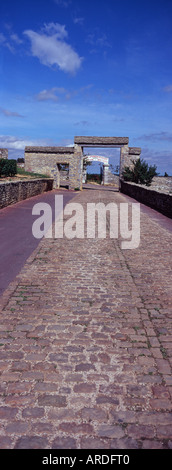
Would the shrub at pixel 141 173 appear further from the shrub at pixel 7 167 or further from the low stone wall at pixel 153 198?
the shrub at pixel 7 167

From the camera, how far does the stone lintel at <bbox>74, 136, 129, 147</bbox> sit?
27.1 meters

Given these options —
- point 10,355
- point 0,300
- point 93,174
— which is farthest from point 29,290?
point 93,174

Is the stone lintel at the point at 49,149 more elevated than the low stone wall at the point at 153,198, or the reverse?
the stone lintel at the point at 49,149

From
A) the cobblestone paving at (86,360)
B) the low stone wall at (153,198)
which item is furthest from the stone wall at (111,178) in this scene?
the cobblestone paving at (86,360)

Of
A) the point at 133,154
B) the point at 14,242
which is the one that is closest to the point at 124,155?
the point at 133,154

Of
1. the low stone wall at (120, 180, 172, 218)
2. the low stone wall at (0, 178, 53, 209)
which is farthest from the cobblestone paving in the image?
the low stone wall at (120, 180, 172, 218)

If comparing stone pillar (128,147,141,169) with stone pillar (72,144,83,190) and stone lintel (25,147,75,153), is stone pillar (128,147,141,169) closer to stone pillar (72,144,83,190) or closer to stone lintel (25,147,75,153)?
stone pillar (72,144,83,190)

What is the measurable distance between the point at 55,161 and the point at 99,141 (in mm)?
4495

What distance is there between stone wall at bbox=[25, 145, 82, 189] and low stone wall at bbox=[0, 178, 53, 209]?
730cm

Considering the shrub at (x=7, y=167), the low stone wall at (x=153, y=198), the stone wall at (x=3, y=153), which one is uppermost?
the stone wall at (x=3, y=153)

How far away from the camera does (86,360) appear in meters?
3.03

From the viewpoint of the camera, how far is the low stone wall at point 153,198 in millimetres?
13469

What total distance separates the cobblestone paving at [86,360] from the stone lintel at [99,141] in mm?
23185
